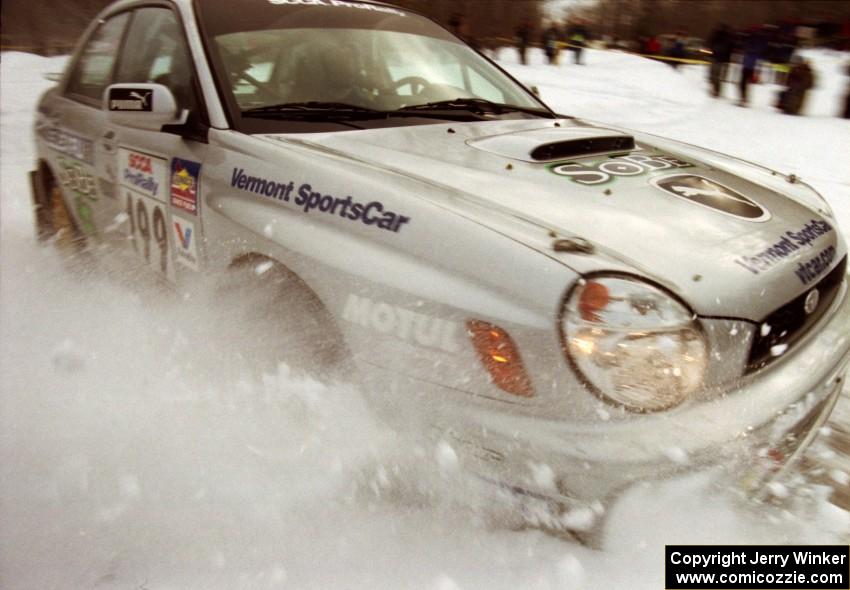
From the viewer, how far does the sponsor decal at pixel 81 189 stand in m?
2.88

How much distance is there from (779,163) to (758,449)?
223 inches

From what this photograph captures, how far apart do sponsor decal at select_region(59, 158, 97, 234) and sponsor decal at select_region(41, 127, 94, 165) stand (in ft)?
0.16

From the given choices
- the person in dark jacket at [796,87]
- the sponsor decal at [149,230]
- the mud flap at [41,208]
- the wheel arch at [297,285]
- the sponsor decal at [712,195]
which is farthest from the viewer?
the person in dark jacket at [796,87]

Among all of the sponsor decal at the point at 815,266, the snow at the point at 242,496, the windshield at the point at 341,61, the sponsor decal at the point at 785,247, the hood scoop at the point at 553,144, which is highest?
the windshield at the point at 341,61

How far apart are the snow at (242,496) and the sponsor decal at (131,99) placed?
694 millimetres

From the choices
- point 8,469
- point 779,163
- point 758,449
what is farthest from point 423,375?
point 779,163

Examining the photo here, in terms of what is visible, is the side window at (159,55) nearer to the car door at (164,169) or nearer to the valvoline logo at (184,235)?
the car door at (164,169)

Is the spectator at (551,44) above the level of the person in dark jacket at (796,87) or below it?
above

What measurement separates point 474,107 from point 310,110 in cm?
73

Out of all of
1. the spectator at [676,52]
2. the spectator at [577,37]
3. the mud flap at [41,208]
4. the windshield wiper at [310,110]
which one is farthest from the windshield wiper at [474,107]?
the spectator at [577,37]

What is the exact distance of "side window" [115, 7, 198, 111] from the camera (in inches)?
96.0

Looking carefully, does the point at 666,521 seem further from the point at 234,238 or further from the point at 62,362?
the point at 62,362

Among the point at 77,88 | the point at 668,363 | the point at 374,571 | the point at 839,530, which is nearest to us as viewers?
the point at 668,363

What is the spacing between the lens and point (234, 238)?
206 cm
